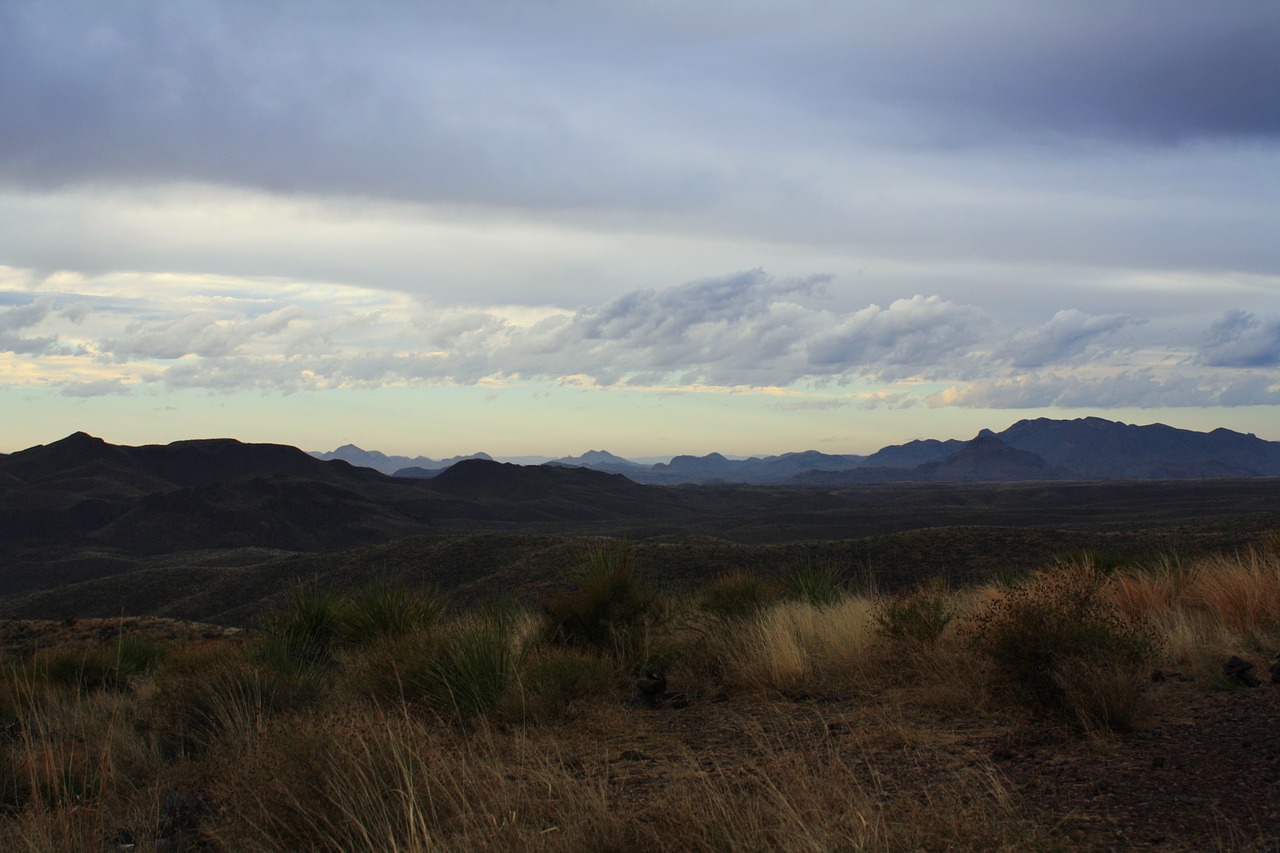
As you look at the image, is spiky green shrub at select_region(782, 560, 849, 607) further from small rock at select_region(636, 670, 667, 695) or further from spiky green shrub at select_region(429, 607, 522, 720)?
spiky green shrub at select_region(429, 607, 522, 720)

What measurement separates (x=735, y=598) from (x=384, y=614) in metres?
4.52

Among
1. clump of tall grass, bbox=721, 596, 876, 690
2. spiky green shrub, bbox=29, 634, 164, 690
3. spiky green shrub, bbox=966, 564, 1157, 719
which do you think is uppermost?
spiky green shrub, bbox=966, 564, 1157, 719

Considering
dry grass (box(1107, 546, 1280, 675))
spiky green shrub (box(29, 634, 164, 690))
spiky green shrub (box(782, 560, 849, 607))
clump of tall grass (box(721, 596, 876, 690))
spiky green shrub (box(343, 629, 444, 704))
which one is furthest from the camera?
spiky green shrub (box(782, 560, 849, 607))

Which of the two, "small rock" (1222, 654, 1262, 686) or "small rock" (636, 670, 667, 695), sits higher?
"small rock" (1222, 654, 1262, 686)

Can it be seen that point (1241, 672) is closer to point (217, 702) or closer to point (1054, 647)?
point (1054, 647)

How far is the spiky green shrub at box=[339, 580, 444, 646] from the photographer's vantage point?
10.8 m

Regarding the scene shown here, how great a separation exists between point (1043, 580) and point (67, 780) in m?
8.22

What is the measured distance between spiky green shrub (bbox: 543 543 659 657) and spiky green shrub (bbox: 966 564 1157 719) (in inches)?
177

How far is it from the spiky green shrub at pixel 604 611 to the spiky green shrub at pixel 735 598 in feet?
3.00

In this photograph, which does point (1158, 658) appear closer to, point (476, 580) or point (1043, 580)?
point (1043, 580)

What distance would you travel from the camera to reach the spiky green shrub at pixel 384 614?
10.8m

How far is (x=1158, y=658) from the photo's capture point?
7.73 meters

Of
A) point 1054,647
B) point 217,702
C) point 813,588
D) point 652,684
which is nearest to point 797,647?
point 652,684

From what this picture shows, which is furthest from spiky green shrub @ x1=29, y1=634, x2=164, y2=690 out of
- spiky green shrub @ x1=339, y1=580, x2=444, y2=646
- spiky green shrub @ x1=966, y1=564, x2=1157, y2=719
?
spiky green shrub @ x1=966, y1=564, x2=1157, y2=719
